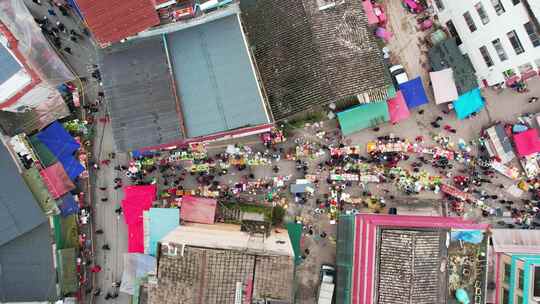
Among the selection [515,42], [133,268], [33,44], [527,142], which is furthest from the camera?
[527,142]

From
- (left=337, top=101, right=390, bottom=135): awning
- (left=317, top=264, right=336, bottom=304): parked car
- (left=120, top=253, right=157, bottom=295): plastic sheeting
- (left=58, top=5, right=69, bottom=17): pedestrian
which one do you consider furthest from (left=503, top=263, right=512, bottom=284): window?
(left=58, top=5, right=69, bottom=17): pedestrian

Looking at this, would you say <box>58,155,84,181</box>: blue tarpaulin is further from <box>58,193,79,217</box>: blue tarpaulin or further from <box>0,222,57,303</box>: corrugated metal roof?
<box>0,222,57,303</box>: corrugated metal roof

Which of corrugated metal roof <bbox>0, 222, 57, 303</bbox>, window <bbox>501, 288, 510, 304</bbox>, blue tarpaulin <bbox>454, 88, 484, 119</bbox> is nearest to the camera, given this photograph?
corrugated metal roof <bbox>0, 222, 57, 303</bbox>

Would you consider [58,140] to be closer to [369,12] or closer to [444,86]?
[369,12]

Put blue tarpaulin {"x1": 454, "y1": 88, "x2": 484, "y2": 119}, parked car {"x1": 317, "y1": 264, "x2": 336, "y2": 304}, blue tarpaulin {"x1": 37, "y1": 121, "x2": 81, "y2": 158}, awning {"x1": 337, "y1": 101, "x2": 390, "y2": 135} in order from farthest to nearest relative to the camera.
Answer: blue tarpaulin {"x1": 454, "y1": 88, "x2": 484, "y2": 119} < awning {"x1": 337, "y1": 101, "x2": 390, "y2": 135} < parked car {"x1": 317, "y1": 264, "x2": 336, "y2": 304} < blue tarpaulin {"x1": 37, "y1": 121, "x2": 81, "y2": 158}

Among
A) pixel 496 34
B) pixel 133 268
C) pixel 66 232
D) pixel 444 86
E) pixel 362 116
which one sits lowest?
pixel 133 268

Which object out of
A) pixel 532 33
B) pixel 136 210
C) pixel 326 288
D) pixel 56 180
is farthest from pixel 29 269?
pixel 532 33
